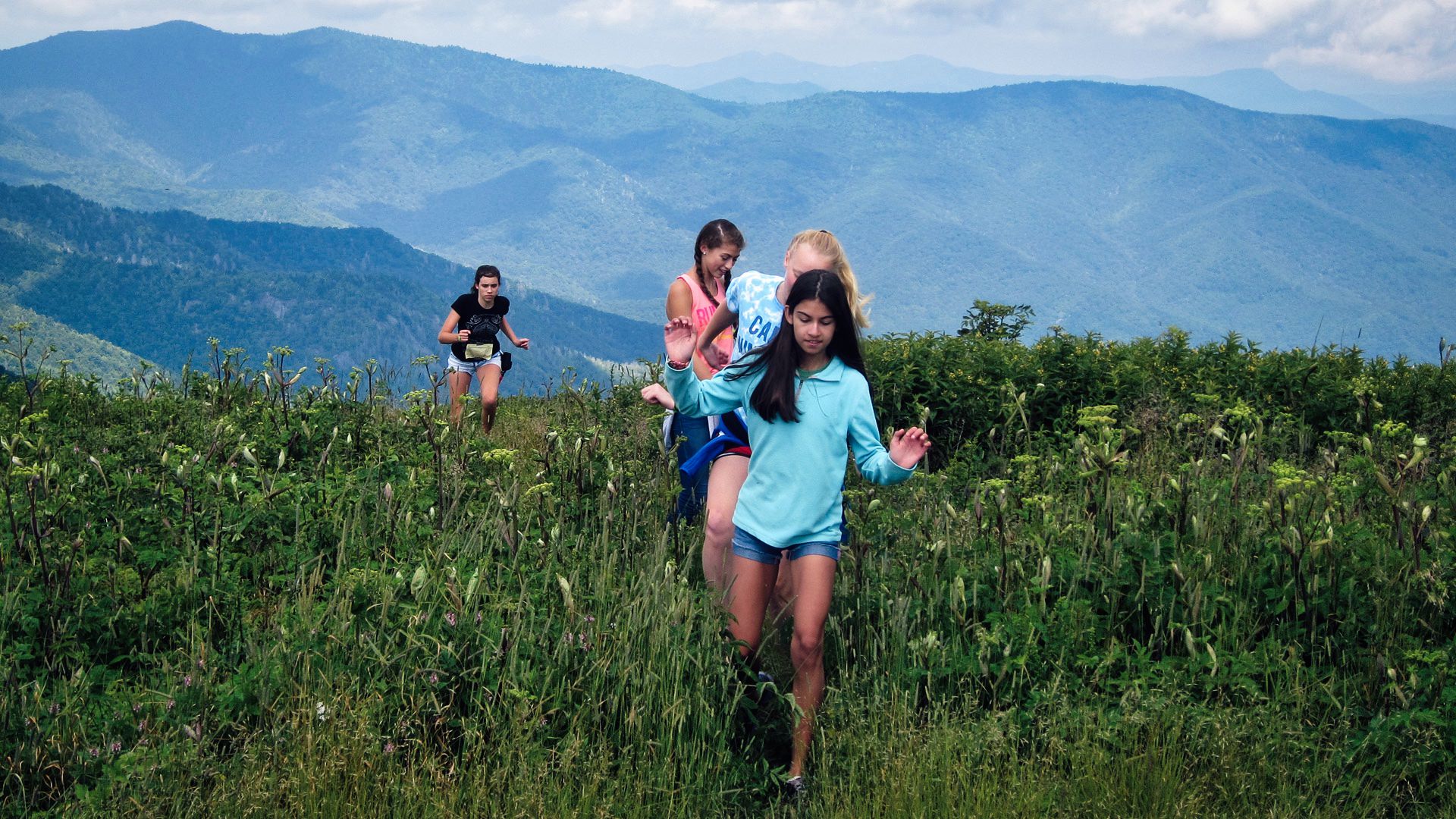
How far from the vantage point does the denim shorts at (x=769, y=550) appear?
384cm

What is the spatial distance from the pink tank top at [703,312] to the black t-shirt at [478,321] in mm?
4352

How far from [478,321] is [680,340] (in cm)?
633

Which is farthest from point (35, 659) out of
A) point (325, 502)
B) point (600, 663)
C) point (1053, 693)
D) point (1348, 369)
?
point (1348, 369)

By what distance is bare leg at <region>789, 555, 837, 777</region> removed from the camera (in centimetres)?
374

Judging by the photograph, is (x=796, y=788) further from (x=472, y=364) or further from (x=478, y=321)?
(x=478, y=321)

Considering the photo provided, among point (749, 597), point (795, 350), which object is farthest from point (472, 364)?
point (749, 597)

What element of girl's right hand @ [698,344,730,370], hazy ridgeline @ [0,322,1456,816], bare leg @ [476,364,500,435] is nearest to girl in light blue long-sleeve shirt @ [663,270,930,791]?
hazy ridgeline @ [0,322,1456,816]

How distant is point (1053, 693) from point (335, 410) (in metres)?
4.88

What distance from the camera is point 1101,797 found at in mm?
3375

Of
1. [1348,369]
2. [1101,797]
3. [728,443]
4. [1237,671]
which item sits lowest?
[1101,797]

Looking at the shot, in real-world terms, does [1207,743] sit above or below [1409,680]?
below

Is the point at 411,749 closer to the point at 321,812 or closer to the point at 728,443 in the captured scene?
the point at 321,812

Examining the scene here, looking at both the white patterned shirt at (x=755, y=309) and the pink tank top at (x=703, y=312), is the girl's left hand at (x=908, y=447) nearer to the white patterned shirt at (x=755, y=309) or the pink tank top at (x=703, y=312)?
the white patterned shirt at (x=755, y=309)

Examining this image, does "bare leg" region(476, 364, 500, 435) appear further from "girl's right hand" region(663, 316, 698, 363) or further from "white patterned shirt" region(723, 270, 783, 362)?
"girl's right hand" region(663, 316, 698, 363)
